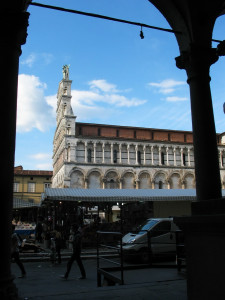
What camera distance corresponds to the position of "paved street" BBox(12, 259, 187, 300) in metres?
4.20

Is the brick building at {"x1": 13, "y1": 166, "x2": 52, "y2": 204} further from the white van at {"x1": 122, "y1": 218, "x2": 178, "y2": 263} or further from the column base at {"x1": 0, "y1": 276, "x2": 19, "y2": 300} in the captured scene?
the column base at {"x1": 0, "y1": 276, "x2": 19, "y2": 300}

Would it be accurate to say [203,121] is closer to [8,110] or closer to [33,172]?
[8,110]

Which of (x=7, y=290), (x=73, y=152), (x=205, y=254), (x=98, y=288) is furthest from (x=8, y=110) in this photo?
(x=73, y=152)

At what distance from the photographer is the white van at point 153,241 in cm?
1115

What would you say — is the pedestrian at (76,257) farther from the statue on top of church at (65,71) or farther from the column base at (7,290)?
the statue on top of church at (65,71)

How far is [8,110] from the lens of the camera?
3.63 metres

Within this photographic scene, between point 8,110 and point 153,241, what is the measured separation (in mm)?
9224

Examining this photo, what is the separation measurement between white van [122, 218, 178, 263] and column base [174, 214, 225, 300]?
27.2 feet

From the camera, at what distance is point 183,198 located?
19453 millimetres

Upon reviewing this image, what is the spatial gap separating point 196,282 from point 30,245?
42.9ft

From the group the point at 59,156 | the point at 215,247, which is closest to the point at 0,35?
the point at 215,247

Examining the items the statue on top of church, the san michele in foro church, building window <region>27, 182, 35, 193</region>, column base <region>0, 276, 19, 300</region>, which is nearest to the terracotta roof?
building window <region>27, 182, 35, 193</region>

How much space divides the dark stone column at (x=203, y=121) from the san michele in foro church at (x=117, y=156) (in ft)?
129

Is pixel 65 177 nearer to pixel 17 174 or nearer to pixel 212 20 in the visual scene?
pixel 17 174
